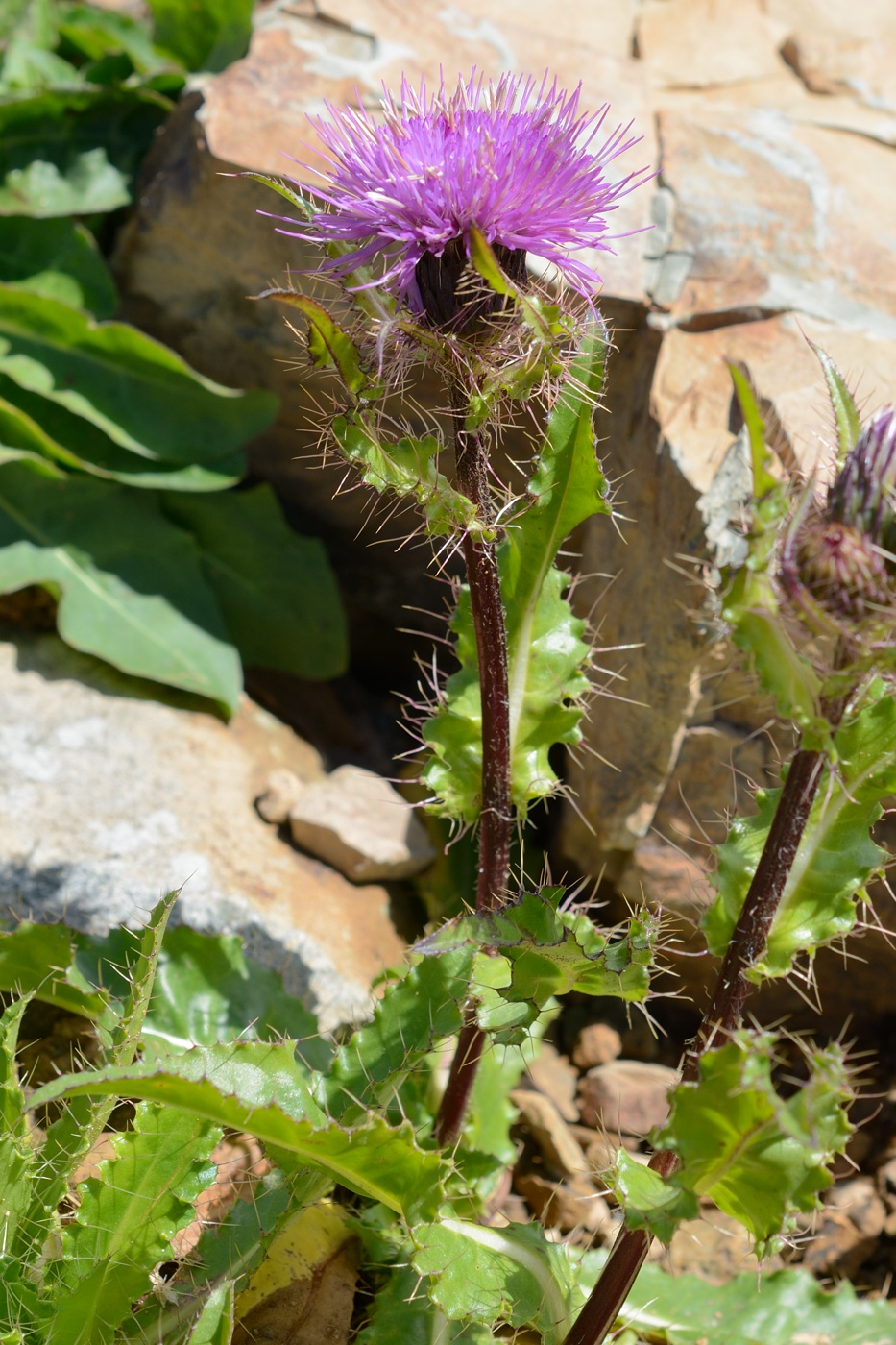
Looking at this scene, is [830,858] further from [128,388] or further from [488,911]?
[128,388]

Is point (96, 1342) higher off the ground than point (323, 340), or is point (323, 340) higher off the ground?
point (323, 340)

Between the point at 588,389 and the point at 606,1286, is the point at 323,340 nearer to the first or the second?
the point at 588,389

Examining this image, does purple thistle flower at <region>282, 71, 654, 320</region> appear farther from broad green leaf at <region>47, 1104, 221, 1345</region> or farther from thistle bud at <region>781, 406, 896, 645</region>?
broad green leaf at <region>47, 1104, 221, 1345</region>

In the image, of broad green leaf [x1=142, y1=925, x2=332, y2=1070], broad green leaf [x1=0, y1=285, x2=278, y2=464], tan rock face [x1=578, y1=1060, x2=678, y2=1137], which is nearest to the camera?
broad green leaf [x1=142, y1=925, x2=332, y2=1070]

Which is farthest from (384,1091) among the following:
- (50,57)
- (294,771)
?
(50,57)

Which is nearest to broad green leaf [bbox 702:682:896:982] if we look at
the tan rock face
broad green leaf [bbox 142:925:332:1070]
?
broad green leaf [bbox 142:925:332:1070]

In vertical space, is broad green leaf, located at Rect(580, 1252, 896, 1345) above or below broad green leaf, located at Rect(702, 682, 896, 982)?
below
